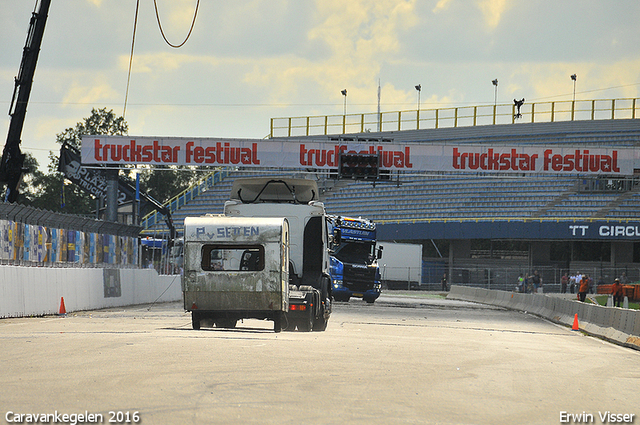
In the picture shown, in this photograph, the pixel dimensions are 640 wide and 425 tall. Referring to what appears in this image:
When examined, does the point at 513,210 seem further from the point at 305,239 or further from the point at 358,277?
the point at 305,239

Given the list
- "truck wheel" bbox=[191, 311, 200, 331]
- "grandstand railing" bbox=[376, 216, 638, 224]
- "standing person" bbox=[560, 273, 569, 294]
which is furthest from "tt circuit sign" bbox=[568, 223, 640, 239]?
"truck wheel" bbox=[191, 311, 200, 331]

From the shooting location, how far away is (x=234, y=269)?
56.1 ft

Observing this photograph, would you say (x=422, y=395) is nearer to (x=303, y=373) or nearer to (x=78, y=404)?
(x=303, y=373)

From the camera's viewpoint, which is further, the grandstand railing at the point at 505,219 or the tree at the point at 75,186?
the tree at the point at 75,186

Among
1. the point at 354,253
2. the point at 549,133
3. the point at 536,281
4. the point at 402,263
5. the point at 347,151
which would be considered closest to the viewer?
the point at 354,253

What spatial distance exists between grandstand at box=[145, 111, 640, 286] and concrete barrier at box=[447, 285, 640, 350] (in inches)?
567

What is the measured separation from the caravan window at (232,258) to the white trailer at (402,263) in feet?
142

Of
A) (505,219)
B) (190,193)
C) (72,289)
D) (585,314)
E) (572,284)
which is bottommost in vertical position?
(572,284)

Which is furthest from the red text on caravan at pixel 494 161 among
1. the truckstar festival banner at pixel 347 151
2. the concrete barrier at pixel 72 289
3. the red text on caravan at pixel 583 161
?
the concrete barrier at pixel 72 289

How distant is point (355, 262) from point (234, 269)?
2034 centimetres

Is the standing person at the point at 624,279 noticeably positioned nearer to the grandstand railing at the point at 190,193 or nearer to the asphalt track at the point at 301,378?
the grandstand railing at the point at 190,193

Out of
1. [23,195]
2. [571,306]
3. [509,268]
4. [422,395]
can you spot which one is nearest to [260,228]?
[422,395]

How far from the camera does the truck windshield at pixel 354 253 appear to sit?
36.9 metres

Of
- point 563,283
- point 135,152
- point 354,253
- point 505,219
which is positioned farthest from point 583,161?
point 135,152
